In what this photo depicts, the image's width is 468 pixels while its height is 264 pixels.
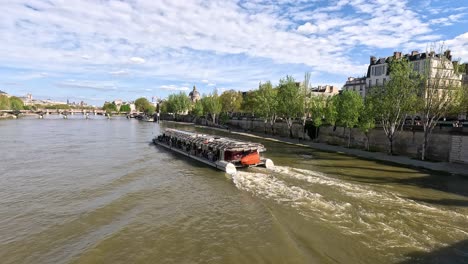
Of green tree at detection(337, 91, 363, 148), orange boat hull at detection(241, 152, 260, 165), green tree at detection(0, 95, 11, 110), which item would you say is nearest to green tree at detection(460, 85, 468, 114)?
green tree at detection(337, 91, 363, 148)

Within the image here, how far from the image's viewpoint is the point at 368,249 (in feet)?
47.2

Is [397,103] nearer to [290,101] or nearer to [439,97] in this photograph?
[439,97]

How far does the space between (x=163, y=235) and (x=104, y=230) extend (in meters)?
3.25

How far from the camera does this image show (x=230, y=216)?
18.9m

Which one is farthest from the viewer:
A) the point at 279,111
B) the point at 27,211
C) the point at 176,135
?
the point at 279,111

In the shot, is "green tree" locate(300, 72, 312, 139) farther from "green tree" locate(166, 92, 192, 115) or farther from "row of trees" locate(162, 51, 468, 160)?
"green tree" locate(166, 92, 192, 115)

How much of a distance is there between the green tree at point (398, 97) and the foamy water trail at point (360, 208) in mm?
18872

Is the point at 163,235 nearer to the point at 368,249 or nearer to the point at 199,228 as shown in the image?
the point at 199,228

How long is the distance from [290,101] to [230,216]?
169 ft

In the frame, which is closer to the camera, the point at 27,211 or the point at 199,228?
the point at 199,228

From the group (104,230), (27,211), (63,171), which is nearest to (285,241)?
(104,230)

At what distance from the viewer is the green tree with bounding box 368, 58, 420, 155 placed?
40.9 m

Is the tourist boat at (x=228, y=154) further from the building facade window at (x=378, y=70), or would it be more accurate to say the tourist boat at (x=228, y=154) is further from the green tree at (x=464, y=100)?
the building facade window at (x=378, y=70)

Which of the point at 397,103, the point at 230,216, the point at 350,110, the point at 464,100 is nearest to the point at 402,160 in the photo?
the point at 397,103
